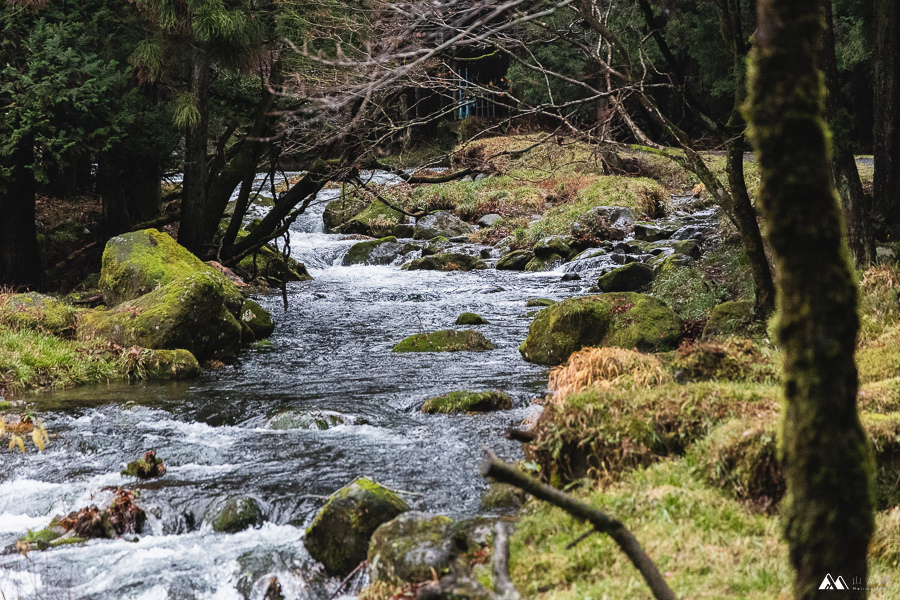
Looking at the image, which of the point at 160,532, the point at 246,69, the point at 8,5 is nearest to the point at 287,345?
the point at 246,69

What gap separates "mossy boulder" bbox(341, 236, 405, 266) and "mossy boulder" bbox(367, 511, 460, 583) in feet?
50.9

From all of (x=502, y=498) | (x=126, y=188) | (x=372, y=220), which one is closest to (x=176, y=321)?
(x=126, y=188)

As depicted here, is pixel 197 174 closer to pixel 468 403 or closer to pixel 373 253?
pixel 373 253

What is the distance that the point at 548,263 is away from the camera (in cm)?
1744

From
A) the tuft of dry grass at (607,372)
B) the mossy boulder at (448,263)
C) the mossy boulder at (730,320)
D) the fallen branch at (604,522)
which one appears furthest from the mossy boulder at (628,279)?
the fallen branch at (604,522)

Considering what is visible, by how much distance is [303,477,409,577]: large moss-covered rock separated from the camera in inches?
177

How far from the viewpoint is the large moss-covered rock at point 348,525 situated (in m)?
4.48

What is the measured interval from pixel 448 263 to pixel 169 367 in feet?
30.9

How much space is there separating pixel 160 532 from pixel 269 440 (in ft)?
5.99

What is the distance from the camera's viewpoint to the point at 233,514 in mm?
5164

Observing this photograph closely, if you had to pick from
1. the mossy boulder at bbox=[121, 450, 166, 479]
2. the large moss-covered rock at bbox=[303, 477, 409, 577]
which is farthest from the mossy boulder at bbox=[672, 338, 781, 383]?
the mossy boulder at bbox=[121, 450, 166, 479]

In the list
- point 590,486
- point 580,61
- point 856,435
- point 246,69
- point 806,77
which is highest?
point 580,61

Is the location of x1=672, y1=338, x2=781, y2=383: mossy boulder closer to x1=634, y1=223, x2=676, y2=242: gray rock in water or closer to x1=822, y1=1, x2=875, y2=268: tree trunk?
x1=822, y1=1, x2=875, y2=268: tree trunk

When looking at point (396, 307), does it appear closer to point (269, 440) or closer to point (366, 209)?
point (269, 440)
